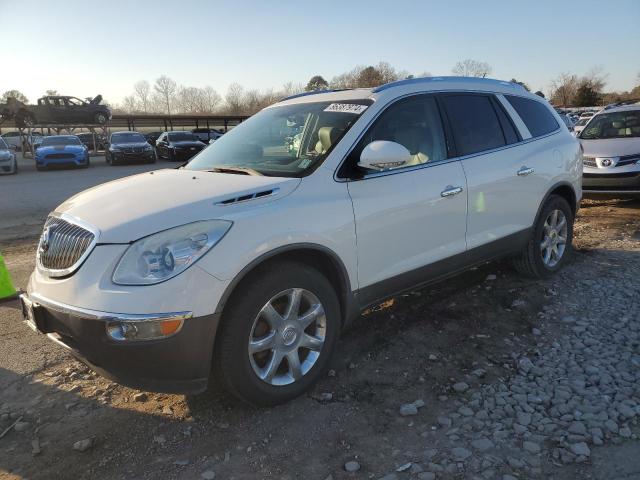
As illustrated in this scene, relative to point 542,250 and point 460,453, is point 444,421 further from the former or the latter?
point 542,250

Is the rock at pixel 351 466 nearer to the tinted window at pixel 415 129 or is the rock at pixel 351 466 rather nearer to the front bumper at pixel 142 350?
the front bumper at pixel 142 350

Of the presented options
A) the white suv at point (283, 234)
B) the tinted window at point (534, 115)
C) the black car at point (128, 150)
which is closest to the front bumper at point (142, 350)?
the white suv at point (283, 234)

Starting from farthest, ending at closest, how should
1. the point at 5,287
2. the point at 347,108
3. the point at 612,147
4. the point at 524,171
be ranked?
the point at 612,147, the point at 5,287, the point at 524,171, the point at 347,108

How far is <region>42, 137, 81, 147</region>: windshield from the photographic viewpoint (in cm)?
2271

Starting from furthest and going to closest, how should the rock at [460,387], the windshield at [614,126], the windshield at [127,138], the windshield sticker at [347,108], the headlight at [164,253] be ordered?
1. the windshield at [127,138]
2. the windshield at [614,126]
3. the windshield sticker at [347,108]
4. the rock at [460,387]
5. the headlight at [164,253]

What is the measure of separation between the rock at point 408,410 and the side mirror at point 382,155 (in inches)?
58.0

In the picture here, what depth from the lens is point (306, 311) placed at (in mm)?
3049

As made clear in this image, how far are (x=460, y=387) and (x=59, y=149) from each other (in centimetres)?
2343

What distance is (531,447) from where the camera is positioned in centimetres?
253

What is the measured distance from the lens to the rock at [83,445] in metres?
2.68

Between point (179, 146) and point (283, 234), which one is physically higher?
point (179, 146)

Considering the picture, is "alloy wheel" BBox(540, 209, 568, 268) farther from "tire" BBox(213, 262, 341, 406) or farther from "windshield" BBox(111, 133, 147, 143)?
"windshield" BBox(111, 133, 147, 143)

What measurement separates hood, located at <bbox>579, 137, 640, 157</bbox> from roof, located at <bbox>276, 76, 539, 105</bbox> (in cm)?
492

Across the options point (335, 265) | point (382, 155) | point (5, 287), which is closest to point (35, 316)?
point (335, 265)
